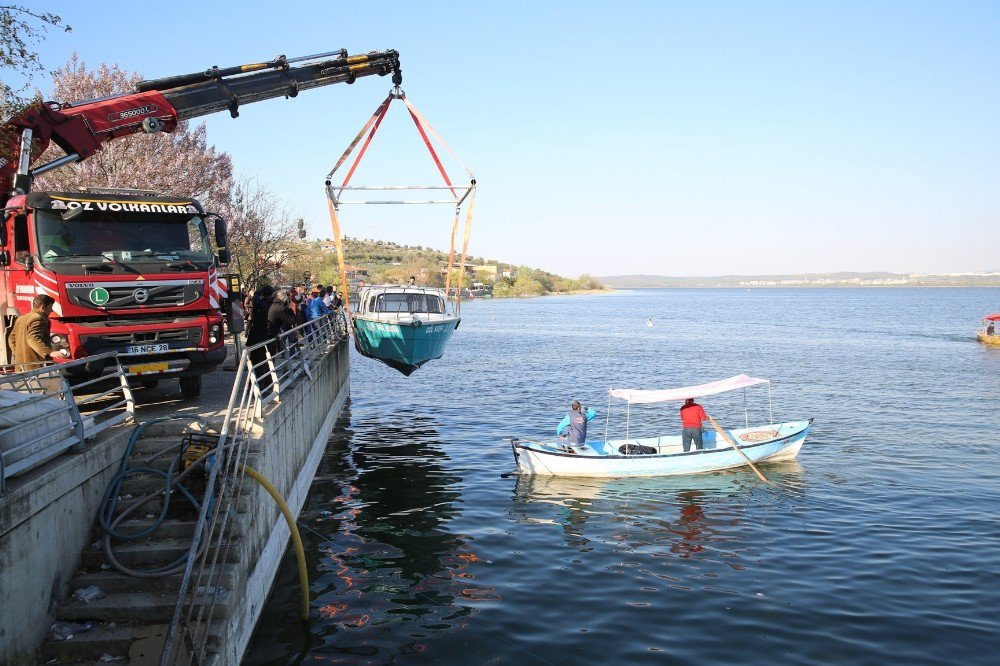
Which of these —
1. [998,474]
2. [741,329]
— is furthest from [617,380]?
[741,329]

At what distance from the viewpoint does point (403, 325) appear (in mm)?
21750

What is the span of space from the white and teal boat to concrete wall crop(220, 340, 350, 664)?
4147 mm

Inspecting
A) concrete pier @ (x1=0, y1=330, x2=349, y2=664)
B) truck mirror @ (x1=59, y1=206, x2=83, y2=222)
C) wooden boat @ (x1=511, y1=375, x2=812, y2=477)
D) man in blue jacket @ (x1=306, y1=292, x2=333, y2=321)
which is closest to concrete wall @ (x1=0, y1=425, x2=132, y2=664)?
concrete pier @ (x1=0, y1=330, x2=349, y2=664)

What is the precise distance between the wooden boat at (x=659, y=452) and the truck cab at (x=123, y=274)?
25.9 ft

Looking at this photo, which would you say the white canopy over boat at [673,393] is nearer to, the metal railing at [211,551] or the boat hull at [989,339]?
the metal railing at [211,551]

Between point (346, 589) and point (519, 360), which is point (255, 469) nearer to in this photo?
point (346, 589)

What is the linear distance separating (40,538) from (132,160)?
2571cm

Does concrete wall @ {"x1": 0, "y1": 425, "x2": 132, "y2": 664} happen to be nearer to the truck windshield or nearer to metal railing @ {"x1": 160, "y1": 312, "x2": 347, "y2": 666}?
metal railing @ {"x1": 160, "y1": 312, "x2": 347, "y2": 666}

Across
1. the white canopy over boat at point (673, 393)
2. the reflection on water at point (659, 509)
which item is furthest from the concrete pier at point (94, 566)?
the white canopy over boat at point (673, 393)

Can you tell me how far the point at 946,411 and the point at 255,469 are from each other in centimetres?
2701

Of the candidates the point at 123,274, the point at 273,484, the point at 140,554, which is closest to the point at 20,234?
the point at 123,274

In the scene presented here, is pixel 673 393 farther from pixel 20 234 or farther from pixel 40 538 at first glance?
pixel 40 538

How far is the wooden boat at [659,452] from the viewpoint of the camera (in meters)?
17.0

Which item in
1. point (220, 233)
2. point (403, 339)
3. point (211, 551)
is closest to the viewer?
point (211, 551)
